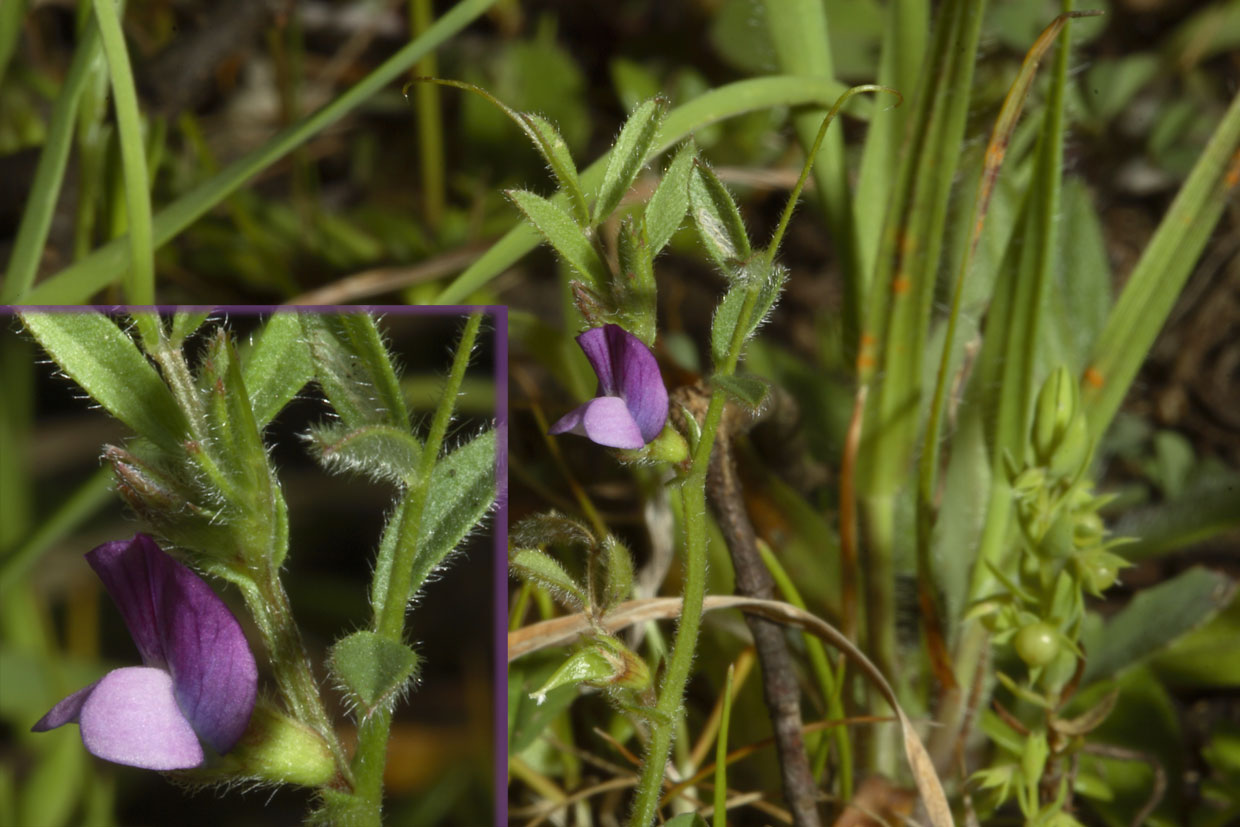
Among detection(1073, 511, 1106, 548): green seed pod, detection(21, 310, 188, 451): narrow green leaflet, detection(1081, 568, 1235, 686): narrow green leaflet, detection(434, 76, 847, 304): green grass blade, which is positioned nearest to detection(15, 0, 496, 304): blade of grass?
detection(434, 76, 847, 304): green grass blade

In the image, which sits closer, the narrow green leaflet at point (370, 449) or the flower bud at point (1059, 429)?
the narrow green leaflet at point (370, 449)

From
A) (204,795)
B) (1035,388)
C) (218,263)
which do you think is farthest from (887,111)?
(218,263)

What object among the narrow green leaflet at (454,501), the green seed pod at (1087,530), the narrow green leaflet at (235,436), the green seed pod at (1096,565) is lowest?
the green seed pod at (1096,565)

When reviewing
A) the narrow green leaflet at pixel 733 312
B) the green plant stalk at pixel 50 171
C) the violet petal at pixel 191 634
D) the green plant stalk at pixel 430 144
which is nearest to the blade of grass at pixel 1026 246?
the narrow green leaflet at pixel 733 312

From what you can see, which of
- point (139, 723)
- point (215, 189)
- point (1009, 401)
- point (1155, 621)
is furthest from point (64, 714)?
point (1155, 621)

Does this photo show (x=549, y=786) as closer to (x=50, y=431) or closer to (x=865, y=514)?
(x=865, y=514)

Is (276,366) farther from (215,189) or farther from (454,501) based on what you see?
(215,189)

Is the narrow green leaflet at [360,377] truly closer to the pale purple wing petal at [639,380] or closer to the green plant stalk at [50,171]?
the pale purple wing petal at [639,380]
